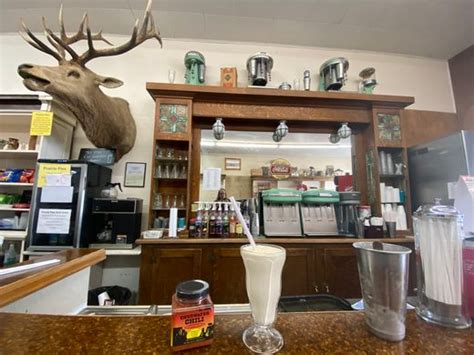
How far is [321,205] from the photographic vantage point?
7.02 feet

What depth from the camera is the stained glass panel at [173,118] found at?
2119 mm

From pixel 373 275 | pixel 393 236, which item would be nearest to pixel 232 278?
pixel 373 275

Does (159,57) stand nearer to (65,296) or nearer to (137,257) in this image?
(137,257)

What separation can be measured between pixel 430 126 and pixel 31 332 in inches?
147

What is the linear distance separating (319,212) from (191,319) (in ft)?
6.18

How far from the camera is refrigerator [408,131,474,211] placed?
6.16 ft

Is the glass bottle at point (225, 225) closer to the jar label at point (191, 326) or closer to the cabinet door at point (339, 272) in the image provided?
the cabinet door at point (339, 272)

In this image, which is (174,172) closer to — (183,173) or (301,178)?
(183,173)

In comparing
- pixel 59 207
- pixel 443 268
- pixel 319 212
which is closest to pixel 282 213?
pixel 319 212

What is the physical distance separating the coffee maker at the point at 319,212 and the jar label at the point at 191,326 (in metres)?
1.71

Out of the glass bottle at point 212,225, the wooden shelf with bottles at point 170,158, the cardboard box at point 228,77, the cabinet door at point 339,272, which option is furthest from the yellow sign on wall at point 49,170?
the cabinet door at point 339,272

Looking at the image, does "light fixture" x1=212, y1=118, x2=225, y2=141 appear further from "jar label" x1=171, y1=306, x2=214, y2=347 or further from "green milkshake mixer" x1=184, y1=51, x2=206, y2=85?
"jar label" x1=171, y1=306, x2=214, y2=347

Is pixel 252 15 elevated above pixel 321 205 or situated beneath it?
elevated above

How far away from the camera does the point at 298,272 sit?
186 centimetres
